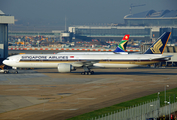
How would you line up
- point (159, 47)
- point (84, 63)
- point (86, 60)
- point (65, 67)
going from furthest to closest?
point (159, 47)
point (86, 60)
point (84, 63)
point (65, 67)

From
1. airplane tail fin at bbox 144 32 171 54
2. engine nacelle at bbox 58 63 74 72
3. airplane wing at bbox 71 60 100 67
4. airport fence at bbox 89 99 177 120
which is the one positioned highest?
airplane tail fin at bbox 144 32 171 54

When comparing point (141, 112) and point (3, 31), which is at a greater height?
point (3, 31)

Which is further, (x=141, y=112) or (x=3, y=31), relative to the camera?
(x=3, y=31)

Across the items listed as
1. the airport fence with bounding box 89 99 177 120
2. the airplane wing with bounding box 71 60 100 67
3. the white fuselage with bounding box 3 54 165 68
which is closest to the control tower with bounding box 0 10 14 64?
the white fuselage with bounding box 3 54 165 68

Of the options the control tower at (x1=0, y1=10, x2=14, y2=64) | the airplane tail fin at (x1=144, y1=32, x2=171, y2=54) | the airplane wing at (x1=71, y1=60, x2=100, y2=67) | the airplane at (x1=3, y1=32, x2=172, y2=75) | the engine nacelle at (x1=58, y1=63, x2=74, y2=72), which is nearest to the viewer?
the engine nacelle at (x1=58, y1=63, x2=74, y2=72)

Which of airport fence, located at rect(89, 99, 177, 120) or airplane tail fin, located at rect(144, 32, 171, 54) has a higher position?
airplane tail fin, located at rect(144, 32, 171, 54)

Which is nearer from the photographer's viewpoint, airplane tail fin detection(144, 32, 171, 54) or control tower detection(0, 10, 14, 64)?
airplane tail fin detection(144, 32, 171, 54)

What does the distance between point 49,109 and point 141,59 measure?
3788 cm

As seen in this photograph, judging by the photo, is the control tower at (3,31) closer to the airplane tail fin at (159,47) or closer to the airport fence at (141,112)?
the airplane tail fin at (159,47)

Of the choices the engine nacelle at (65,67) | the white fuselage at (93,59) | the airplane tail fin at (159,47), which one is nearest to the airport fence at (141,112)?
the engine nacelle at (65,67)

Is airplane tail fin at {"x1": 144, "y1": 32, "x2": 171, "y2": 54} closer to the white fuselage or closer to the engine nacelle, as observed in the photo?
the white fuselage

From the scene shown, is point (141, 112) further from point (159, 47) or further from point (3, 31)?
point (3, 31)

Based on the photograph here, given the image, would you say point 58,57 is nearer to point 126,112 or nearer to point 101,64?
point 101,64

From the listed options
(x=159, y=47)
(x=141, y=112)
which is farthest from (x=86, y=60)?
(x=141, y=112)
